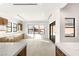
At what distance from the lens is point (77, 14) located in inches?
237

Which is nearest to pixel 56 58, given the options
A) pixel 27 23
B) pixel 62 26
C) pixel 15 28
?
→ pixel 62 26

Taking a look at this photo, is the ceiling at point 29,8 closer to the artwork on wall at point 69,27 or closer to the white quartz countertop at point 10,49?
the artwork on wall at point 69,27

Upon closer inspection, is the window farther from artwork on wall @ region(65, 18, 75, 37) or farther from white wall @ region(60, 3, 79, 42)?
white wall @ region(60, 3, 79, 42)

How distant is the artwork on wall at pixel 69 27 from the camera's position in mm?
6219

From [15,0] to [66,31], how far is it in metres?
5.47

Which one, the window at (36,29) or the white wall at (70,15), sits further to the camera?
the window at (36,29)

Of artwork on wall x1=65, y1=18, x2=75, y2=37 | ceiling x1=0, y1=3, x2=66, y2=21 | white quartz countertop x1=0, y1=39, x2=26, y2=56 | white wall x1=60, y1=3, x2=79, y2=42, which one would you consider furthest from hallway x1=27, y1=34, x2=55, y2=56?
white quartz countertop x1=0, y1=39, x2=26, y2=56

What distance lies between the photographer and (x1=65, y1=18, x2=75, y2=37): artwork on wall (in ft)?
20.4

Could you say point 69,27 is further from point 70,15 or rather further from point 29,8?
point 29,8

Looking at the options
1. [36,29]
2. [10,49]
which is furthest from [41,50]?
[36,29]

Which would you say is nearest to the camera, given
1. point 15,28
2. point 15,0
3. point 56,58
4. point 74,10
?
point 15,0

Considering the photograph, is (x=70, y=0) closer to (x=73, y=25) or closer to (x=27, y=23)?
(x=73, y=25)

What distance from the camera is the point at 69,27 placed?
622 centimetres

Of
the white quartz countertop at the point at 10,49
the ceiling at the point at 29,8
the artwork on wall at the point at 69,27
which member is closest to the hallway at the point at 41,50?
the artwork on wall at the point at 69,27
